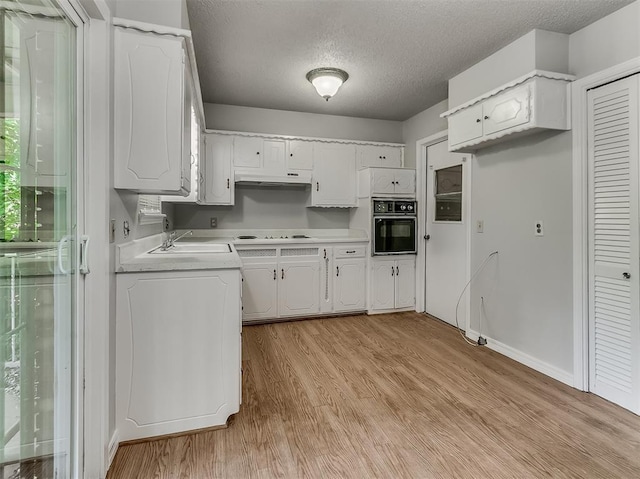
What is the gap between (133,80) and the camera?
5.51 feet

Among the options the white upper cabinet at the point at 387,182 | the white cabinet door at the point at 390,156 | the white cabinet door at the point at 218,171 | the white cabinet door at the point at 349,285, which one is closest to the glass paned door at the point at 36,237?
the white cabinet door at the point at 218,171

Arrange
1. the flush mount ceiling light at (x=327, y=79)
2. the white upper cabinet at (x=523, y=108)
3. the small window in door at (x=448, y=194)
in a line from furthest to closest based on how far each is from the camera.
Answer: the small window in door at (x=448, y=194) < the flush mount ceiling light at (x=327, y=79) < the white upper cabinet at (x=523, y=108)

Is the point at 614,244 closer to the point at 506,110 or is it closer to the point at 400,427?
the point at 506,110

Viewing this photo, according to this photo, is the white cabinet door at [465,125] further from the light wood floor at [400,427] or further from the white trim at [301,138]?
the light wood floor at [400,427]

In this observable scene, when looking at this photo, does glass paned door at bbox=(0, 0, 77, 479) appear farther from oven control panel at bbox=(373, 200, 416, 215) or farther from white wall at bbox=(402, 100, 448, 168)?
white wall at bbox=(402, 100, 448, 168)

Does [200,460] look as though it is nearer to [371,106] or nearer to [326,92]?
[326,92]

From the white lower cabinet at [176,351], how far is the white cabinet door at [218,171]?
215cm

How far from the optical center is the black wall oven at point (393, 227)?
404 cm

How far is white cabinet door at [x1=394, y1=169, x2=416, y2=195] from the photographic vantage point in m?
4.13

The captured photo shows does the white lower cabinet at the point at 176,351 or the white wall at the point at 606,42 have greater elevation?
the white wall at the point at 606,42

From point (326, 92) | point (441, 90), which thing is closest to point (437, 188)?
point (441, 90)

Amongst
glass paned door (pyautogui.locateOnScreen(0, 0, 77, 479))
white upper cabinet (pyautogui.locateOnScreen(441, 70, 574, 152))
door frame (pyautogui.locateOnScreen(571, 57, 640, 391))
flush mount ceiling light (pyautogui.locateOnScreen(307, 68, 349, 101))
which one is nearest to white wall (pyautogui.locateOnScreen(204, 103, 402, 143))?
flush mount ceiling light (pyautogui.locateOnScreen(307, 68, 349, 101))

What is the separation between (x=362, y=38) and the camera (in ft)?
8.43

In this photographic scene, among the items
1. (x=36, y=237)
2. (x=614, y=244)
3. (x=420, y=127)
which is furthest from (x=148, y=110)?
(x=420, y=127)
